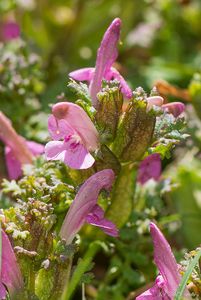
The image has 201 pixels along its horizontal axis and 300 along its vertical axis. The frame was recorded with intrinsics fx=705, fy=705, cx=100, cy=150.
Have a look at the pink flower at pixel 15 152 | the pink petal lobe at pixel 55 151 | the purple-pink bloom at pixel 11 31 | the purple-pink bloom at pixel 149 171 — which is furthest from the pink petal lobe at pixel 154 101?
the purple-pink bloom at pixel 11 31

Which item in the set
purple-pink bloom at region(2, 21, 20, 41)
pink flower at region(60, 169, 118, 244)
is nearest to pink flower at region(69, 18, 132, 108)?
pink flower at region(60, 169, 118, 244)

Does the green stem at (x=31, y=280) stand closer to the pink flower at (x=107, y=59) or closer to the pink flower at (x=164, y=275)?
the pink flower at (x=164, y=275)

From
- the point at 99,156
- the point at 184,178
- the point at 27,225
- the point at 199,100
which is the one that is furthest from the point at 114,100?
the point at 199,100

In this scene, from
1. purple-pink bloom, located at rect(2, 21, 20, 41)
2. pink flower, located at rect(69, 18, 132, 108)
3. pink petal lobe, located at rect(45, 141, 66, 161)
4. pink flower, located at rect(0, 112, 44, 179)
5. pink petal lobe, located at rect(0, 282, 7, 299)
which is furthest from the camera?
purple-pink bloom, located at rect(2, 21, 20, 41)

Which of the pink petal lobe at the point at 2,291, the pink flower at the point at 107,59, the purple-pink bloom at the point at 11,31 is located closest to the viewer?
the pink petal lobe at the point at 2,291

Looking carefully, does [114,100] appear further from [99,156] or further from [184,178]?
[184,178]

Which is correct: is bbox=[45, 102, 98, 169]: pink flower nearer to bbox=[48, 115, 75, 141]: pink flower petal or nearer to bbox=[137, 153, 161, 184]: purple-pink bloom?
bbox=[48, 115, 75, 141]: pink flower petal

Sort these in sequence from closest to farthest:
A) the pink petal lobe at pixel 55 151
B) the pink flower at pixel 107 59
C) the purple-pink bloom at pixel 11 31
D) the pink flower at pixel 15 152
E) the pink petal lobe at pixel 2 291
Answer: the pink petal lobe at pixel 2 291
the pink petal lobe at pixel 55 151
the pink flower at pixel 107 59
the pink flower at pixel 15 152
the purple-pink bloom at pixel 11 31
